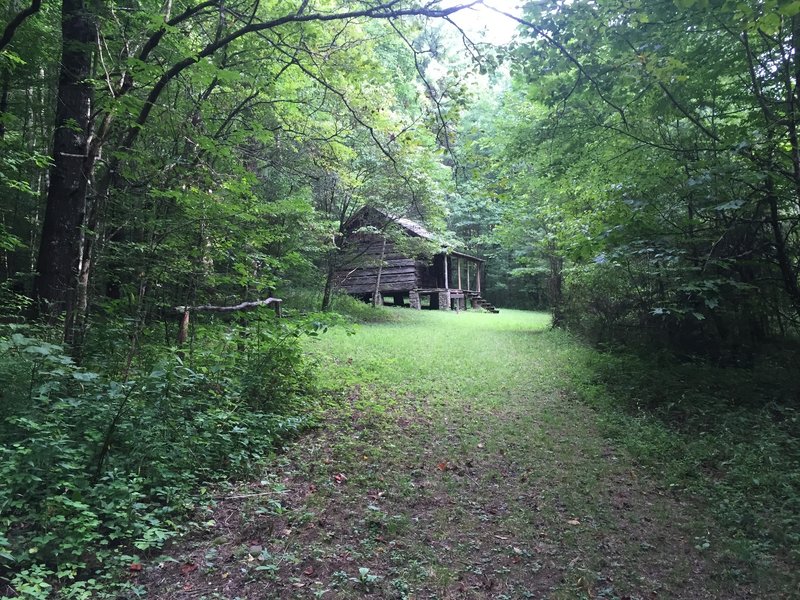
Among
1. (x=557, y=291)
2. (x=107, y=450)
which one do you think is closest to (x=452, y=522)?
(x=107, y=450)

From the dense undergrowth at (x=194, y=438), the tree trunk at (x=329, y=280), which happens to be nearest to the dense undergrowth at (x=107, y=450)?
the dense undergrowth at (x=194, y=438)

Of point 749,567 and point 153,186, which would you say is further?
point 153,186

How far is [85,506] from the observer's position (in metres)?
3.06

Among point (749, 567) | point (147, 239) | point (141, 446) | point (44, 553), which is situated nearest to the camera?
point (44, 553)

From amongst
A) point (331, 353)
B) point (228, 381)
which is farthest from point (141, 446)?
point (331, 353)

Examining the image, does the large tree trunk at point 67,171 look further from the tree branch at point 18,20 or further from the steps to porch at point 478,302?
the steps to porch at point 478,302

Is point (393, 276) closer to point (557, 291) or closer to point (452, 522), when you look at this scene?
point (557, 291)

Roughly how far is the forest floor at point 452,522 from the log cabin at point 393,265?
12.4m

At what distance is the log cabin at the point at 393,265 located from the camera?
18664 millimetres

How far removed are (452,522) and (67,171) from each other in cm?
596

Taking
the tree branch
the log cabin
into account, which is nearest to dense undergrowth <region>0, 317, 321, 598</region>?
the tree branch

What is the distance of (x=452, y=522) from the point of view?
3850 millimetres

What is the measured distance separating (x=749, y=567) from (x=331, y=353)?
7.84 meters

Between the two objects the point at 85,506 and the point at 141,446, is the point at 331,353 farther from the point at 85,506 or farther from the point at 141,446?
the point at 85,506
